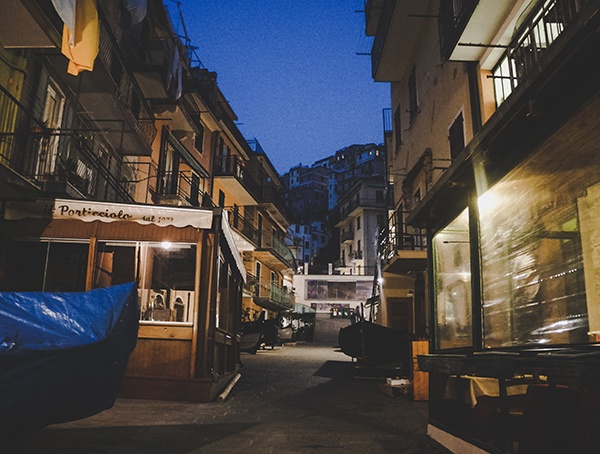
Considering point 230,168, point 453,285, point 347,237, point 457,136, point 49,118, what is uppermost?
point 347,237

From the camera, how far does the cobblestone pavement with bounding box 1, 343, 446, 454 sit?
17.7 ft

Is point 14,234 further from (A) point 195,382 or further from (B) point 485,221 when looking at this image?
(B) point 485,221

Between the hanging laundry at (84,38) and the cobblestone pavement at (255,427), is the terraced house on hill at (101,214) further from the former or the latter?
the cobblestone pavement at (255,427)

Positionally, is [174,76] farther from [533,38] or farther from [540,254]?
[540,254]

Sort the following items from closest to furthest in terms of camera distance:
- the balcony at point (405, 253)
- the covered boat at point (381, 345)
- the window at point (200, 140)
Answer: the covered boat at point (381, 345) → the balcony at point (405, 253) → the window at point (200, 140)

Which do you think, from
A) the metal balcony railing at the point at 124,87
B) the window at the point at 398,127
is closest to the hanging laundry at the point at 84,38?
the metal balcony railing at the point at 124,87

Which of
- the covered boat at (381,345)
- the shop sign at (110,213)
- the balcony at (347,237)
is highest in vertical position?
the balcony at (347,237)

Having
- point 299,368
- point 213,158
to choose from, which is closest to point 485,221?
point 299,368

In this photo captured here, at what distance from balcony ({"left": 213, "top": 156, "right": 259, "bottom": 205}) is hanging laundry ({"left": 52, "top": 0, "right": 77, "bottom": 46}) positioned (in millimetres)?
20467

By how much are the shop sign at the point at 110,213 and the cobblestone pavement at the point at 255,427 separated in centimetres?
326

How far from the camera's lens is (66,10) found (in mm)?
7832

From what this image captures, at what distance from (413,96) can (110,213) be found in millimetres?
11618

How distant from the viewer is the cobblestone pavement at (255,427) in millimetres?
5410

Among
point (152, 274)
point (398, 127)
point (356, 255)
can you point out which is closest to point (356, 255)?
point (356, 255)
